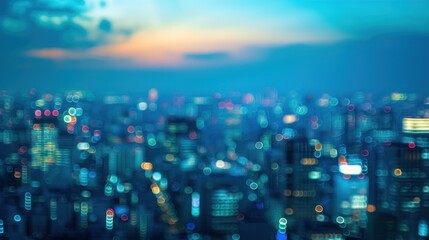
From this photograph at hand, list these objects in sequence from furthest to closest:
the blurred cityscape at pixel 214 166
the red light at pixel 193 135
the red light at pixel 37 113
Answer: the red light at pixel 193 135 → the red light at pixel 37 113 → the blurred cityscape at pixel 214 166

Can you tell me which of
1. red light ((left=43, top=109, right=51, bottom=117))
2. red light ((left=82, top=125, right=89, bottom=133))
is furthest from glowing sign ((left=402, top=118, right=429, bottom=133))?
red light ((left=43, top=109, right=51, bottom=117))

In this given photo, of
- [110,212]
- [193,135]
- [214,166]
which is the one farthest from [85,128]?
[214,166]

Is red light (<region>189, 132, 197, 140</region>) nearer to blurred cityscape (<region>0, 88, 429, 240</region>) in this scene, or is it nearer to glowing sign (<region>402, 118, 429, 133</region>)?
blurred cityscape (<region>0, 88, 429, 240</region>)

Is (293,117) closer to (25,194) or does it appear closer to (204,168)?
(204,168)

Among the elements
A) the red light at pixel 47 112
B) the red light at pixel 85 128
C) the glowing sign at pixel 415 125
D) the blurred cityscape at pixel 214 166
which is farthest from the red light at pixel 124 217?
the glowing sign at pixel 415 125

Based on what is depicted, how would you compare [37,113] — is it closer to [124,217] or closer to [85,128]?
[85,128]

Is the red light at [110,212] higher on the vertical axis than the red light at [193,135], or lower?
lower

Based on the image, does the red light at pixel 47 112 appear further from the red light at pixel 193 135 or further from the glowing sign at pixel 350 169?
the glowing sign at pixel 350 169

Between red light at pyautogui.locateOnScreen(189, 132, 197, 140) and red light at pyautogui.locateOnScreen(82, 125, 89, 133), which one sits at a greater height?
red light at pyautogui.locateOnScreen(82, 125, 89, 133)
